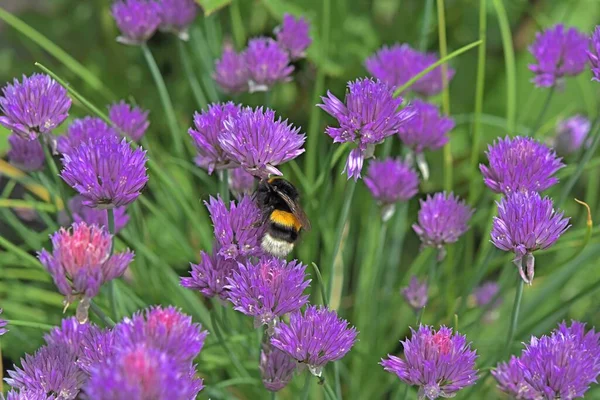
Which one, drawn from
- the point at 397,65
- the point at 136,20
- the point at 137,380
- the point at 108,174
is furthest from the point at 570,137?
the point at 137,380

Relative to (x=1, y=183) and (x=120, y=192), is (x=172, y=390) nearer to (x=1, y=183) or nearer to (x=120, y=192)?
(x=120, y=192)

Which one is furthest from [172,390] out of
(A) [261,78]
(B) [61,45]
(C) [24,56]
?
(C) [24,56]

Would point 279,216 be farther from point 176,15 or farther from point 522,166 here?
point 176,15

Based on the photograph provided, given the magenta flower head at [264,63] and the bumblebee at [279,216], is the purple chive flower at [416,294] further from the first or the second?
the magenta flower head at [264,63]

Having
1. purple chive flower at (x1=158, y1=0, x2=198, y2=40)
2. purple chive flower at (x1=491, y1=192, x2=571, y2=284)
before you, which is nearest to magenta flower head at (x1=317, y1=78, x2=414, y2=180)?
purple chive flower at (x1=491, y1=192, x2=571, y2=284)

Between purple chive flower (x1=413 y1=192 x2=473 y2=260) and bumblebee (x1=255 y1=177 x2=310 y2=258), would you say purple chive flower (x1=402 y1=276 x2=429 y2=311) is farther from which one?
bumblebee (x1=255 y1=177 x2=310 y2=258)

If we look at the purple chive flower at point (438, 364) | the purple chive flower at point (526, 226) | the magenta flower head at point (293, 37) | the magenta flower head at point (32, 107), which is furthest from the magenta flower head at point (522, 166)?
the magenta flower head at point (32, 107)
